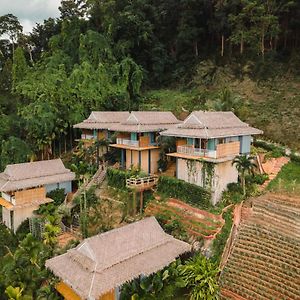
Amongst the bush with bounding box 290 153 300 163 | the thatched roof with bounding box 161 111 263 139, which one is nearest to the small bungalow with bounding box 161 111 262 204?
the thatched roof with bounding box 161 111 263 139

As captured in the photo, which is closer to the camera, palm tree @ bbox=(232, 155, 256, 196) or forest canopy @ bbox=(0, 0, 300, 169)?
palm tree @ bbox=(232, 155, 256, 196)

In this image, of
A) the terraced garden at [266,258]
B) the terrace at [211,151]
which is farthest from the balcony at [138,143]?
the terraced garden at [266,258]

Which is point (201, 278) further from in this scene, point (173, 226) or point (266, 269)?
point (173, 226)

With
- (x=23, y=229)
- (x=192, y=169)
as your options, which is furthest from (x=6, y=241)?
(x=192, y=169)

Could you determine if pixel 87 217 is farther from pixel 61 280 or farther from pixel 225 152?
pixel 225 152

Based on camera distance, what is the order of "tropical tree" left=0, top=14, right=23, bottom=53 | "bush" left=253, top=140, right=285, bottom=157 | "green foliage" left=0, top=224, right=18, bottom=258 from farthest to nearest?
"tropical tree" left=0, top=14, right=23, bottom=53 → "bush" left=253, top=140, right=285, bottom=157 → "green foliage" left=0, top=224, right=18, bottom=258

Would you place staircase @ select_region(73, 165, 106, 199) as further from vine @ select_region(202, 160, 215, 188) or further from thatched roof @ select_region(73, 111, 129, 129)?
vine @ select_region(202, 160, 215, 188)
